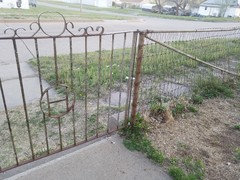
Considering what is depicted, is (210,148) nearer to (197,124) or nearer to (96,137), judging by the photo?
(197,124)

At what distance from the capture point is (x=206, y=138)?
3637 mm

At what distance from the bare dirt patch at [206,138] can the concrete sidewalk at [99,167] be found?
418 mm

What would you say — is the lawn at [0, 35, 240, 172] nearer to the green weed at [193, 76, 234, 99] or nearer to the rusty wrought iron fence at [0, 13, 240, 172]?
the rusty wrought iron fence at [0, 13, 240, 172]

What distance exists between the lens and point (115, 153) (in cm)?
307

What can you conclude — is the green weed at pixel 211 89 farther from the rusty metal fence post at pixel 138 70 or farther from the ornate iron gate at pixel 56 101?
the rusty metal fence post at pixel 138 70

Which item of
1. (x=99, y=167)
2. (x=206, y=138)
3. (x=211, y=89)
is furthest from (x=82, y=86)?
(x=211, y=89)

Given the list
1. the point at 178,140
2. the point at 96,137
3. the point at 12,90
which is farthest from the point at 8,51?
the point at 178,140

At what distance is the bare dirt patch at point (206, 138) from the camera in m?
3.08

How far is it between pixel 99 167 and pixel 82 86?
8.38ft

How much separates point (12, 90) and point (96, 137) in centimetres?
268

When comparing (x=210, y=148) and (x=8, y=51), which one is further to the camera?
(x=8, y=51)

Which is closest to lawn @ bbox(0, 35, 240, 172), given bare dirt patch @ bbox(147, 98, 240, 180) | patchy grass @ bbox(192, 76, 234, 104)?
bare dirt patch @ bbox(147, 98, 240, 180)

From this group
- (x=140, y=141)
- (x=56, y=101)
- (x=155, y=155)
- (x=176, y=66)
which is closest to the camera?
(x=56, y=101)

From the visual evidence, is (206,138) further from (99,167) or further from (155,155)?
(99,167)
